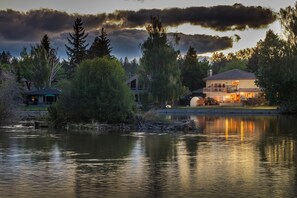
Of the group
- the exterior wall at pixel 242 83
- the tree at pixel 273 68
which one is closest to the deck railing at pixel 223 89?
the exterior wall at pixel 242 83

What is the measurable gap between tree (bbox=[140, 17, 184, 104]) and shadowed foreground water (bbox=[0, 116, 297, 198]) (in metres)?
55.8

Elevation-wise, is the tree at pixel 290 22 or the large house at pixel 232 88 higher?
the tree at pixel 290 22

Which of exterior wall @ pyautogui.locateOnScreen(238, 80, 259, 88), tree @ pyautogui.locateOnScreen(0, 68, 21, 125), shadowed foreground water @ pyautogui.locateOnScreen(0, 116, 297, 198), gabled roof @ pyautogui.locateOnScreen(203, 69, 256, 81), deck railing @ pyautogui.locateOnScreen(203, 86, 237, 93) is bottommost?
shadowed foreground water @ pyautogui.locateOnScreen(0, 116, 297, 198)

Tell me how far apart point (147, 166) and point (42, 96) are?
292 feet

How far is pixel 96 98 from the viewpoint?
204ft

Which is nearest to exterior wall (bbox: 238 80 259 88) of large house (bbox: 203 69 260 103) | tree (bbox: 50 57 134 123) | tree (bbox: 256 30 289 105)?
large house (bbox: 203 69 260 103)

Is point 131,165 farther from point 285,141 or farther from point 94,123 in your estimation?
point 94,123

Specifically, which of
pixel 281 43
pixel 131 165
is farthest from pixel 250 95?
pixel 131 165

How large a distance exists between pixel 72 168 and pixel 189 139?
1920 centimetres

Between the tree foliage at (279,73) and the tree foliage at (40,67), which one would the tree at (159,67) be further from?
the tree foliage at (40,67)

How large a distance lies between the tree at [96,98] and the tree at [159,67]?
3977cm

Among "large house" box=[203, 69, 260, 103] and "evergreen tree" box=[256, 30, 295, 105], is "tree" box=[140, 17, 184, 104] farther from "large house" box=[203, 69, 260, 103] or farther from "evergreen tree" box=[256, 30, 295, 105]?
"large house" box=[203, 69, 260, 103]

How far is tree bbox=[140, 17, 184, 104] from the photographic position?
10375 cm

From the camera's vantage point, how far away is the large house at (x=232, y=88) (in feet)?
436
